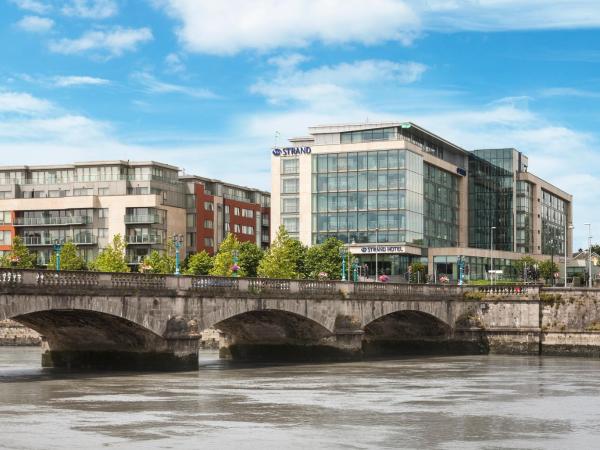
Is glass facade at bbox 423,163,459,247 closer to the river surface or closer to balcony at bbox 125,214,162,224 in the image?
balcony at bbox 125,214,162,224

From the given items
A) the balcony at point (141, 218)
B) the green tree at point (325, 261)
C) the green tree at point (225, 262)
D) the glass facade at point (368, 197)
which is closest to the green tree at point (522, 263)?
the glass facade at point (368, 197)

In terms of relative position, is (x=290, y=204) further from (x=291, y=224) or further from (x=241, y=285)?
(x=241, y=285)

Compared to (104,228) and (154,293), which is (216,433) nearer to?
(154,293)

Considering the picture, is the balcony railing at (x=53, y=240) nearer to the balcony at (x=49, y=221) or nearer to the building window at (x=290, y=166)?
the balcony at (x=49, y=221)

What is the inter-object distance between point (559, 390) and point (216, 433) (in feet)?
81.0

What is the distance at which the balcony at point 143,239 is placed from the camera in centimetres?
15425

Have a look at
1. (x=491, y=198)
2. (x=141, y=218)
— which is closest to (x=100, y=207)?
(x=141, y=218)

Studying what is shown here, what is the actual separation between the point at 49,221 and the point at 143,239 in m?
14.6

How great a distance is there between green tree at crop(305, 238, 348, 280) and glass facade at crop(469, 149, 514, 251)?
4852 centimetres

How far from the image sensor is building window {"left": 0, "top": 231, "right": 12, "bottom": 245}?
159 meters

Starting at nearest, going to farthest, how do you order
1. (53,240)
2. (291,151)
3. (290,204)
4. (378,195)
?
(378,195), (291,151), (290,204), (53,240)

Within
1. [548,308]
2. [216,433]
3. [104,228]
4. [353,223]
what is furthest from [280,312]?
[104,228]

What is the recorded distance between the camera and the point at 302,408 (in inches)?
1816

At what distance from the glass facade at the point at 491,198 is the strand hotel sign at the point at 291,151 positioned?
35005mm
